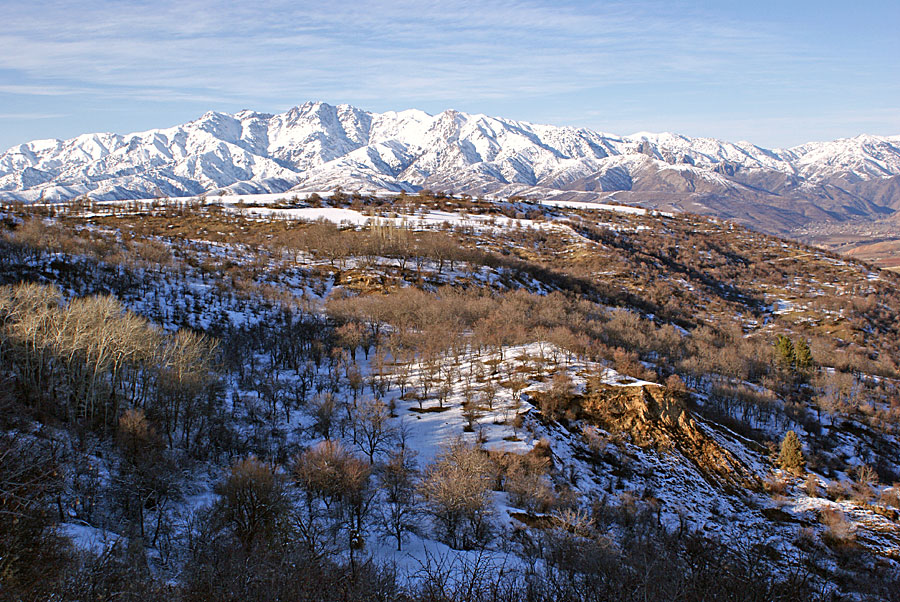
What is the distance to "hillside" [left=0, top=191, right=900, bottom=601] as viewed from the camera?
65.5ft

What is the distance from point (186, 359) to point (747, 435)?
209ft

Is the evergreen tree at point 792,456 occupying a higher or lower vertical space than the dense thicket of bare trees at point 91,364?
lower

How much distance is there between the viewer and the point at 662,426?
2036 inches

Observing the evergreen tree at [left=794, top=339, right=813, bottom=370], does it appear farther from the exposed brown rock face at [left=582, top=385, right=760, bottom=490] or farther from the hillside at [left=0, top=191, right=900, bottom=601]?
the exposed brown rock face at [left=582, top=385, right=760, bottom=490]

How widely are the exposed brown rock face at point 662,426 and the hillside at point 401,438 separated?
259 millimetres

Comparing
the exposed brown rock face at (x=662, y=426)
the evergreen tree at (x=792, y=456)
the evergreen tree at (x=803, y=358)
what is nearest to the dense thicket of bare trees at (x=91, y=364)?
the exposed brown rock face at (x=662, y=426)

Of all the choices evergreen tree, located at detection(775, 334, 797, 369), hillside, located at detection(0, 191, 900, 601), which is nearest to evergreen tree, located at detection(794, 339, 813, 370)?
hillside, located at detection(0, 191, 900, 601)

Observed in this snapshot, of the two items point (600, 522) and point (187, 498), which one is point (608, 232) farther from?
point (187, 498)

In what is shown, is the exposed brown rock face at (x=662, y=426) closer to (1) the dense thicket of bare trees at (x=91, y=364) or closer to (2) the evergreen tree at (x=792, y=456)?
(2) the evergreen tree at (x=792, y=456)

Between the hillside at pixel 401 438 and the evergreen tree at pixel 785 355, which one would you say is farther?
the evergreen tree at pixel 785 355

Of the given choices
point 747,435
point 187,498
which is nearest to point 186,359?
point 187,498

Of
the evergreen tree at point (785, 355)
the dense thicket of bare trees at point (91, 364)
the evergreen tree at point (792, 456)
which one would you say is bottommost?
the evergreen tree at point (792, 456)

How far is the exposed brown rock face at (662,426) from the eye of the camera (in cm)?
5047

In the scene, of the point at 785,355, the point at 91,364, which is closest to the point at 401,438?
the point at 91,364
